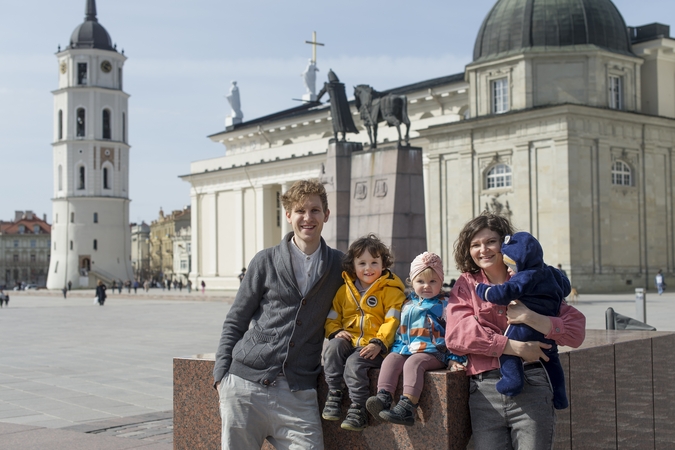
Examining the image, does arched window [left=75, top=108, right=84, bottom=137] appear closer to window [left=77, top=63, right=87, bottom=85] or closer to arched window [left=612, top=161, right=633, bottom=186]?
window [left=77, top=63, right=87, bottom=85]

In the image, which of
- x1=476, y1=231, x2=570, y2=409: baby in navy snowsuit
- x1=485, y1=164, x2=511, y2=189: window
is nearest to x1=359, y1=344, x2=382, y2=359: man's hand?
x1=476, y1=231, x2=570, y2=409: baby in navy snowsuit

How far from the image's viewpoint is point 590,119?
4797 cm

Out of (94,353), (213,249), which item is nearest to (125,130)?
(213,249)

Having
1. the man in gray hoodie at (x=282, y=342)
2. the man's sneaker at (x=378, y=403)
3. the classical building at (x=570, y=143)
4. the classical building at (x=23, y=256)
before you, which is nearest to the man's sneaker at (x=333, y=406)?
the man in gray hoodie at (x=282, y=342)

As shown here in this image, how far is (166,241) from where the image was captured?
155375 mm

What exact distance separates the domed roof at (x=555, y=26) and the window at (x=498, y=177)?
6.58 m

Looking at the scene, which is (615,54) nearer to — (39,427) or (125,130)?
(39,427)

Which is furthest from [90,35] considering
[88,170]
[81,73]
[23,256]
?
[23,256]

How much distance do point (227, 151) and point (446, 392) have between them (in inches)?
→ 3252

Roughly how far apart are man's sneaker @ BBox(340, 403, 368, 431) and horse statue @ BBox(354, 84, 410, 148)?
22705 mm

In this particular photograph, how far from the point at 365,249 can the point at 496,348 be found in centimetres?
104

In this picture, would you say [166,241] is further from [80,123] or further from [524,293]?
[524,293]

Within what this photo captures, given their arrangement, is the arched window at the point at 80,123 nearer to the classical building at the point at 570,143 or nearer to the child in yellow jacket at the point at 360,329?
the classical building at the point at 570,143

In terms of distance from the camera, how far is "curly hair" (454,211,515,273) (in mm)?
5109
